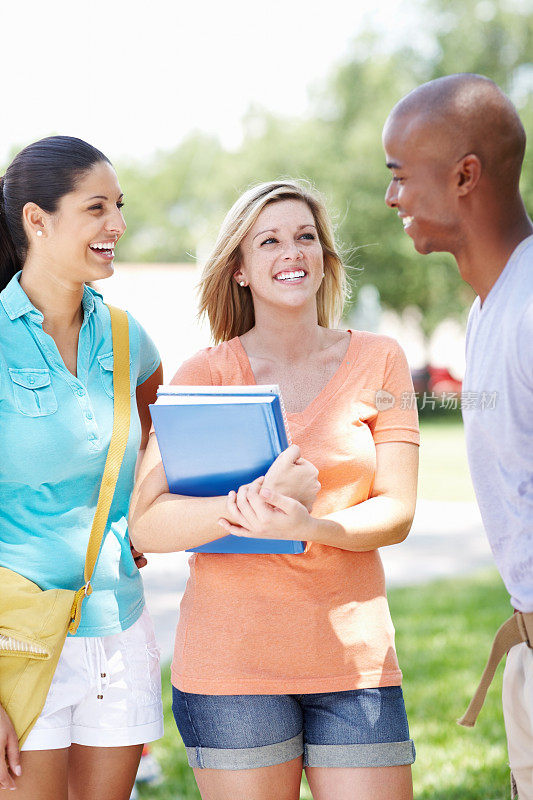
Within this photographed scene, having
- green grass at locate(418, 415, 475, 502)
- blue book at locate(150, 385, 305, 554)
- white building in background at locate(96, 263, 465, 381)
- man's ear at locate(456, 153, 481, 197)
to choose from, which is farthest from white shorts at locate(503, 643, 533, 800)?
white building in background at locate(96, 263, 465, 381)

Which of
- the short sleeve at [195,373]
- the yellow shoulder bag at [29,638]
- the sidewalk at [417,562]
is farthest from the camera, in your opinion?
the sidewalk at [417,562]

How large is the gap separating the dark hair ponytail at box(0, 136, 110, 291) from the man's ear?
1.13m

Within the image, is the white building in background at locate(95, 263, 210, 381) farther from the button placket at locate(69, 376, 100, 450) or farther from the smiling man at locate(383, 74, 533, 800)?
the smiling man at locate(383, 74, 533, 800)

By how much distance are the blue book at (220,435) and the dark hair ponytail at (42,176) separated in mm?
697

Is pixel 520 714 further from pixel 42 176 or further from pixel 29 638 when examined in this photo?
pixel 42 176

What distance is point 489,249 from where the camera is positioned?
1.78 meters

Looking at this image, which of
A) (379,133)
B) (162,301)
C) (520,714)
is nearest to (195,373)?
(520,714)

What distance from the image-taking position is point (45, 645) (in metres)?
2.24

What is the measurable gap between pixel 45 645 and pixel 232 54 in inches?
1760

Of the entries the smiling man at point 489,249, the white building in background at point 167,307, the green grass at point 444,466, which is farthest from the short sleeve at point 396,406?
the white building in background at point 167,307

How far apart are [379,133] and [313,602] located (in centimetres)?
2645

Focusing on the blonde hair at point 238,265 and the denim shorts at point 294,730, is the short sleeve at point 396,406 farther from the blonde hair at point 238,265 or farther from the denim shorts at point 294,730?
the denim shorts at point 294,730

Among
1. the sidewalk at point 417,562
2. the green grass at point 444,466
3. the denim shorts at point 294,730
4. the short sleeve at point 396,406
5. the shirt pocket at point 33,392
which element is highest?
the shirt pocket at point 33,392

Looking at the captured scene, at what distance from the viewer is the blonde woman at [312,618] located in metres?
2.27
